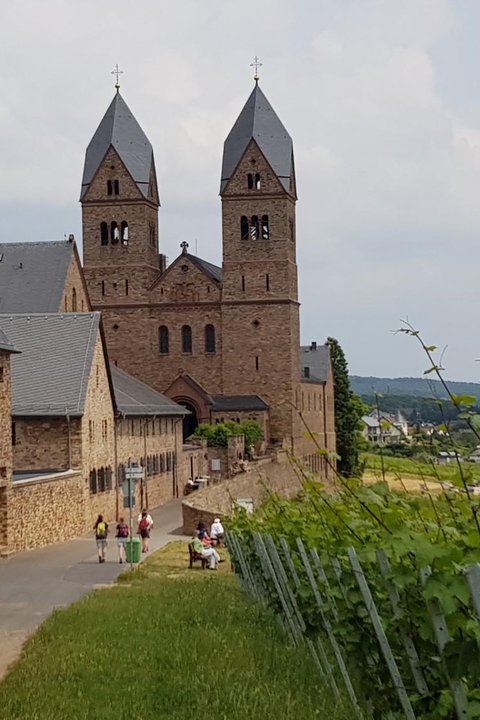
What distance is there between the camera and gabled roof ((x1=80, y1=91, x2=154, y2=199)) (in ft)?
243

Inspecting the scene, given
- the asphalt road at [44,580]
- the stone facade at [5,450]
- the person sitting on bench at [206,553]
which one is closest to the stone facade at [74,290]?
the asphalt road at [44,580]

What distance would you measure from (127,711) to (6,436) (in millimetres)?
20130

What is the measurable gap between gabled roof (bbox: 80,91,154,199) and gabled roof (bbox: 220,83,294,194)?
16.7 ft

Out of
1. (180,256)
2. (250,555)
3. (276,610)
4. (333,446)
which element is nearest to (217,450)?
(180,256)

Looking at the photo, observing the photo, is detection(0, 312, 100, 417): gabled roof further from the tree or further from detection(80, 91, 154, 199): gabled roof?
the tree

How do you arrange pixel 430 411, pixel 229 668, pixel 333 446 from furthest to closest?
pixel 333 446 < pixel 229 668 < pixel 430 411

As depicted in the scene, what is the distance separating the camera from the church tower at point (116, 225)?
242 feet

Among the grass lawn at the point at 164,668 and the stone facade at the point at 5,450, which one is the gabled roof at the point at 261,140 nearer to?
the stone facade at the point at 5,450

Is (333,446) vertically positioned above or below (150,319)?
below

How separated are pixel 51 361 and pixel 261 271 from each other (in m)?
33.0

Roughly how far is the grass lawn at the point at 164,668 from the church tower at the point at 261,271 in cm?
5235

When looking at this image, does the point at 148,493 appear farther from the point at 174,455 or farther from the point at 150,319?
the point at 150,319

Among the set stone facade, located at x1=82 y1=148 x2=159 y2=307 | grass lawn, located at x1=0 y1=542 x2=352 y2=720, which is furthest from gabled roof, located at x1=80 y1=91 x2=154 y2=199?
grass lawn, located at x1=0 y1=542 x2=352 y2=720

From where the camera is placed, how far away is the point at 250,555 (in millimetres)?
20000
